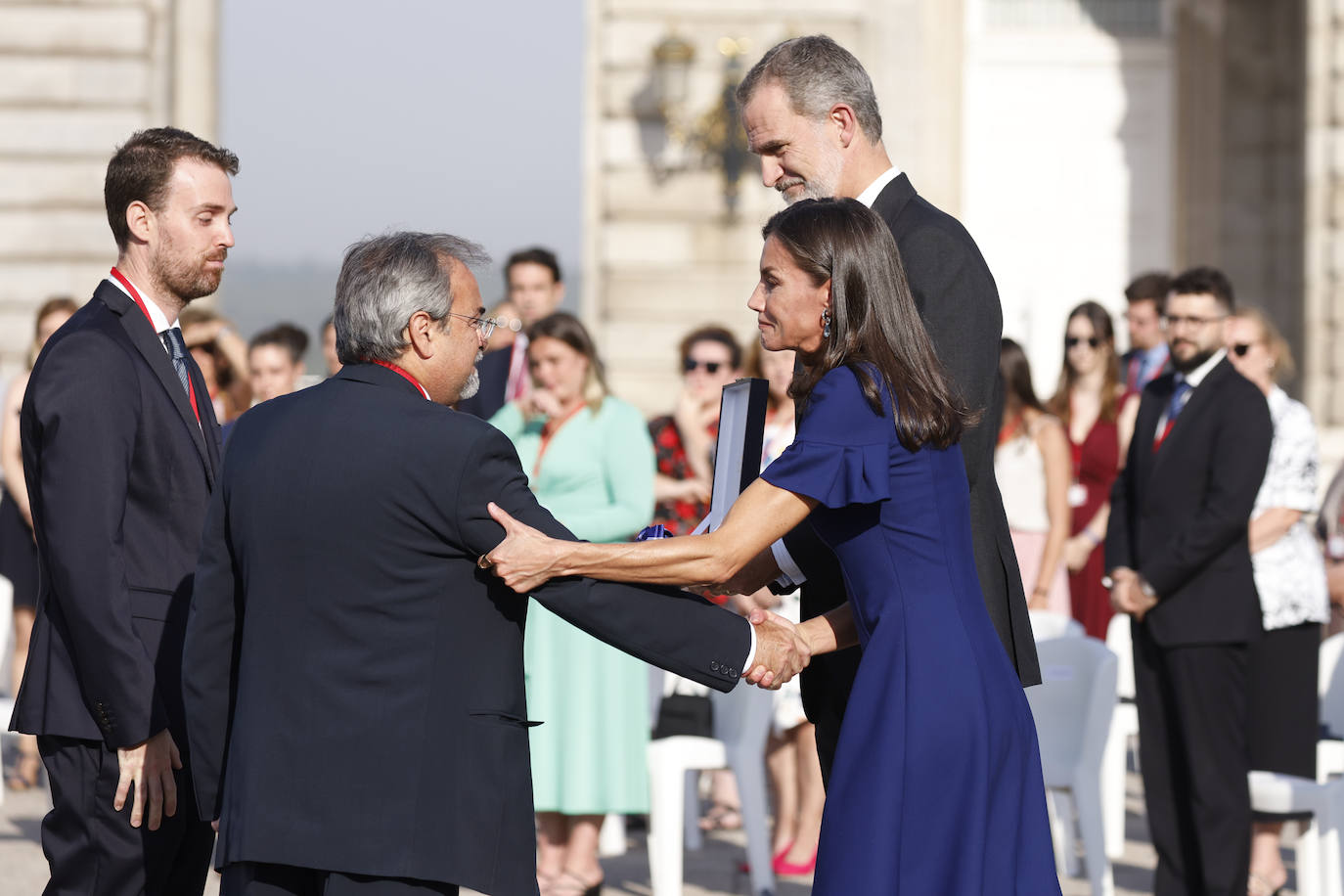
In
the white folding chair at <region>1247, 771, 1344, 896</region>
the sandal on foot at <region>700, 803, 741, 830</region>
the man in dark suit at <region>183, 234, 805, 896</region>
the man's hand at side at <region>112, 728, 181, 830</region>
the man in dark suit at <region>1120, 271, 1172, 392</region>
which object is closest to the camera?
the man in dark suit at <region>183, 234, 805, 896</region>

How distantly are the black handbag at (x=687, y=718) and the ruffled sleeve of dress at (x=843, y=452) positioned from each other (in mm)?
3275

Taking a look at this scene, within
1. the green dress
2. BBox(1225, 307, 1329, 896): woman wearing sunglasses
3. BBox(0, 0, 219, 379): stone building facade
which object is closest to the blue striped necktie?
the green dress

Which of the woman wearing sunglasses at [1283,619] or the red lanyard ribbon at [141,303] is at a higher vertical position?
the red lanyard ribbon at [141,303]

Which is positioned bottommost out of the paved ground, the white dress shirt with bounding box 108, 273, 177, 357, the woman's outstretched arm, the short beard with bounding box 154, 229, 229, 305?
the paved ground

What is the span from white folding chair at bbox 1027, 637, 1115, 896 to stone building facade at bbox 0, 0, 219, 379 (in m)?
8.00

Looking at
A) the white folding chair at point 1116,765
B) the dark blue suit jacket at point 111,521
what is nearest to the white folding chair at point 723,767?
the white folding chair at point 1116,765

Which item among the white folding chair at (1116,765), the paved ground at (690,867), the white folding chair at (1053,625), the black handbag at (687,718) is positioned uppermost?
the white folding chair at (1053,625)

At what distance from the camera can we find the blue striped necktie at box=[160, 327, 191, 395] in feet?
11.6

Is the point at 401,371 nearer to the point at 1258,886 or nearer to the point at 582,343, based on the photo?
the point at 582,343

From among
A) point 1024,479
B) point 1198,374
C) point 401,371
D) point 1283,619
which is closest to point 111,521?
point 401,371

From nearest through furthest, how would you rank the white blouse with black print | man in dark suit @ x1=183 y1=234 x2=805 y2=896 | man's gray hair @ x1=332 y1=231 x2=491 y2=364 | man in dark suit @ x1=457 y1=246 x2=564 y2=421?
1. man in dark suit @ x1=183 y1=234 x2=805 y2=896
2. man's gray hair @ x1=332 y1=231 x2=491 y2=364
3. the white blouse with black print
4. man in dark suit @ x1=457 y1=246 x2=564 y2=421

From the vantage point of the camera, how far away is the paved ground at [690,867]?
6281 mm

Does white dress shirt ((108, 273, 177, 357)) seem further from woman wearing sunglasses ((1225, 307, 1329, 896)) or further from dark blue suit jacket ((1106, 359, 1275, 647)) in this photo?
woman wearing sunglasses ((1225, 307, 1329, 896))

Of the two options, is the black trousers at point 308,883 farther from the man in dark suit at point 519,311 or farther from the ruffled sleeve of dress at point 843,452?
the man in dark suit at point 519,311
